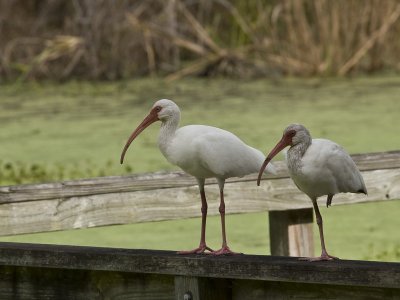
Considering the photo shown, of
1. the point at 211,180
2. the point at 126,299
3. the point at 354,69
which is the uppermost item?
the point at 354,69

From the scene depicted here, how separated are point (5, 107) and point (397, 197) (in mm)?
9844

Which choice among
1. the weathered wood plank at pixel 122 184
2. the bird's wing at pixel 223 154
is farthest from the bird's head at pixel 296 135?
the weathered wood plank at pixel 122 184

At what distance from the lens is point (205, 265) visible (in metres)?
3.72

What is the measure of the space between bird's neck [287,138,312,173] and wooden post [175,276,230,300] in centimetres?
41

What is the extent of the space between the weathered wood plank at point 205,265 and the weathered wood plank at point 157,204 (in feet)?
2.64

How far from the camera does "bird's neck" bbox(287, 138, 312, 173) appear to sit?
388 centimetres

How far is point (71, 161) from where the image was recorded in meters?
10.6

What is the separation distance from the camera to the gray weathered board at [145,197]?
4.99 meters

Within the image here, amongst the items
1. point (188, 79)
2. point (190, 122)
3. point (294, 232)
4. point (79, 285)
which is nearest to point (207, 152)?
point (79, 285)

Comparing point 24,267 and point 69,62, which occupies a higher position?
point 69,62

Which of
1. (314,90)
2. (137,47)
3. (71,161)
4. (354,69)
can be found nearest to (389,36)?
(354,69)

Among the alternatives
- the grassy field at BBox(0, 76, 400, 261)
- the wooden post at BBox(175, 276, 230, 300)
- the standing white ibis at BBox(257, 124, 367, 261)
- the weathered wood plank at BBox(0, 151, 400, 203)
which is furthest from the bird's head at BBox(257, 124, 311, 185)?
the grassy field at BBox(0, 76, 400, 261)

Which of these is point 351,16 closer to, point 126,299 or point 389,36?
point 389,36

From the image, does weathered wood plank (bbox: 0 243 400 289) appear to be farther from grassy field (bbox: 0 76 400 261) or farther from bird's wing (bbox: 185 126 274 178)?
grassy field (bbox: 0 76 400 261)
